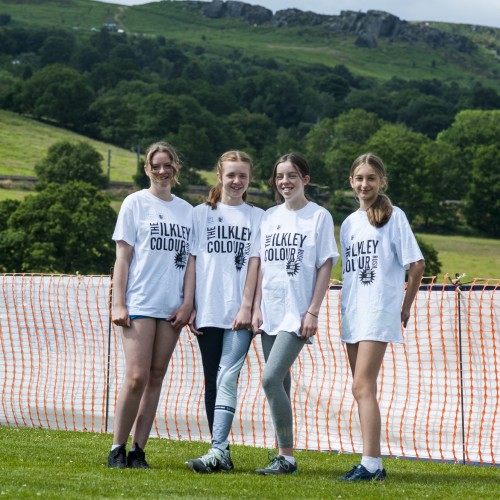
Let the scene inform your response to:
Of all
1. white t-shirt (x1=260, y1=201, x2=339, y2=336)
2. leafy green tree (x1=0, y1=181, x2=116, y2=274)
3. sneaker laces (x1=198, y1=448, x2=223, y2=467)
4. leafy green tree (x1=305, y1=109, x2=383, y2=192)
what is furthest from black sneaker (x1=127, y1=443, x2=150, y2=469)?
leafy green tree (x1=305, y1=109, x2=383, y2=192)

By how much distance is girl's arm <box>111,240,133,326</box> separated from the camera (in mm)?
7773

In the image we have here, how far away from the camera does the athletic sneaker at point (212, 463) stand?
301 inches

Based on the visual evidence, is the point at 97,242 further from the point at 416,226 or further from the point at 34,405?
the point at 34,405

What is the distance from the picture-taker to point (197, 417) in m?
10.8

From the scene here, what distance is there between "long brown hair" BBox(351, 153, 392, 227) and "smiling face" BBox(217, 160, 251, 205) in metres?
0.75

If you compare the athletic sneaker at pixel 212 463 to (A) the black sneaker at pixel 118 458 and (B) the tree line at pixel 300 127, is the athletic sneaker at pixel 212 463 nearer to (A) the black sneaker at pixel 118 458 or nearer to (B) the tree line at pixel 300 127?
(A) the black sneaker at pixel 118 458

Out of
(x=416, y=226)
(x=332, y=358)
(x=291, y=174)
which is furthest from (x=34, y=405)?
(x=416, y=226)

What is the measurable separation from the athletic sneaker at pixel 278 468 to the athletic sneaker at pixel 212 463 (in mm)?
223

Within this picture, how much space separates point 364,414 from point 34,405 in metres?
5.09

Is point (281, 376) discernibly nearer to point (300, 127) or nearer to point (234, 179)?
point (234, 179)


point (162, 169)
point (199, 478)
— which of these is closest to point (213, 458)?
point (199, 478)

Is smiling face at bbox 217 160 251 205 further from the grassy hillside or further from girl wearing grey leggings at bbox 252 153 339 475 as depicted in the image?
the grassy hillside

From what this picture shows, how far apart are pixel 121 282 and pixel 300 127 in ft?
588

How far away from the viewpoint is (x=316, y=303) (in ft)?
25.1
